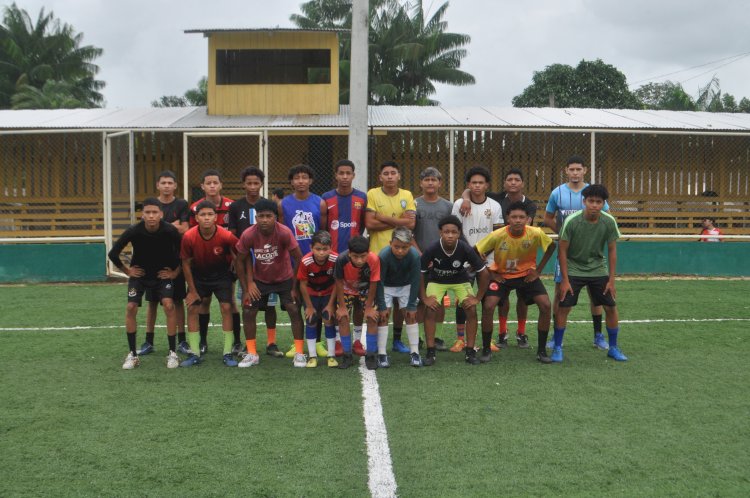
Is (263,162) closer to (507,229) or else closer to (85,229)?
(85,229)

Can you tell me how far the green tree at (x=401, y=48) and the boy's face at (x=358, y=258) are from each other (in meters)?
27.1

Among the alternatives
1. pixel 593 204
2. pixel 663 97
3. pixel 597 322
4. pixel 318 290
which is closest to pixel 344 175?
pixel 318 290

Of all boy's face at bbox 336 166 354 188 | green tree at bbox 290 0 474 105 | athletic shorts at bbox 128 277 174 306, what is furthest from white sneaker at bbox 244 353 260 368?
green tree at bbox 290 0 474 105

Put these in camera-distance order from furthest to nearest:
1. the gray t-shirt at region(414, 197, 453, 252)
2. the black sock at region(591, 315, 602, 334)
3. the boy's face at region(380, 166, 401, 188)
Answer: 1. the black sock at region(591, 315, 602, 334)
2. the gray t-shirt at region(414, 197, 453, 252)
3. the boy's face at region(380, 166, 401, 188)

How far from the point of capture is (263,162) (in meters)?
13.4

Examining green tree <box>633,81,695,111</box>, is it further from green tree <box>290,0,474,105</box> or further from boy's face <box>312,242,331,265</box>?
boy's face <box>312,242,331,265</box>

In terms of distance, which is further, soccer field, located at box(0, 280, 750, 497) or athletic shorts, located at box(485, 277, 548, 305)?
athletic shorts, located at box(485, 277, 548, 305)

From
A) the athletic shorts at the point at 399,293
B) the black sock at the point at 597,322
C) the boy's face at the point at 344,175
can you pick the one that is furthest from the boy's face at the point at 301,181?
the black sock at the point at 597,322

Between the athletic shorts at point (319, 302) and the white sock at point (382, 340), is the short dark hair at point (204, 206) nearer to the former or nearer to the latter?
the athletic shorts at point (319, 302)

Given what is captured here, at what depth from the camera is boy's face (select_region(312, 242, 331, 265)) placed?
20.9 ft

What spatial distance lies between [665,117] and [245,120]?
379 inches

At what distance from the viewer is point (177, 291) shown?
6.91 meters

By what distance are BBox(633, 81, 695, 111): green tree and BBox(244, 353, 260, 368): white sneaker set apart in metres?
36.2

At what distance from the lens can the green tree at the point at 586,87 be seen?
40312 millimetres
